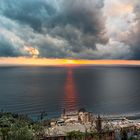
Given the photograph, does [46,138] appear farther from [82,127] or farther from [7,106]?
[7,106]

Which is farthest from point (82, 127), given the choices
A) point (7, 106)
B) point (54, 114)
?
point (7, 106)

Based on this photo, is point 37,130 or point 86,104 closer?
point 37,130

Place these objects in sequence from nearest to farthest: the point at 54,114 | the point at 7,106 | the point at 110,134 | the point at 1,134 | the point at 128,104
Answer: the point at 1,134, the point at 110,134, the point at 54,114, the point at 7,106, the point at 128,104

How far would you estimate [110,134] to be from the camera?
59219 millimetres

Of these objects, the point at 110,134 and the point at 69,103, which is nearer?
the point at 110,134

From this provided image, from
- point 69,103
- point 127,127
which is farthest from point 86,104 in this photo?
point 127,127

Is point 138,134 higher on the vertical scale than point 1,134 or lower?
lower

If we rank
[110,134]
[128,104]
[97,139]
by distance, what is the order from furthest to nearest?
1. [128,104]
2. [110,134]
3. [97,139]

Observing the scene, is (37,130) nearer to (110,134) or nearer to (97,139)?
(97,139)

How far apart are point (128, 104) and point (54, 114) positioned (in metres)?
41.4

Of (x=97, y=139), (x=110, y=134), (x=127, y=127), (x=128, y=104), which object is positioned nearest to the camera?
(x=97, y=139)

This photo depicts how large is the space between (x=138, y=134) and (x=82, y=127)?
Answer: 1297 centimetres

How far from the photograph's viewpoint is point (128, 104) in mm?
130625

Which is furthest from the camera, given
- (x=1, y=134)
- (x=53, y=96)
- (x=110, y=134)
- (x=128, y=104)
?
(x=53, y=96)
